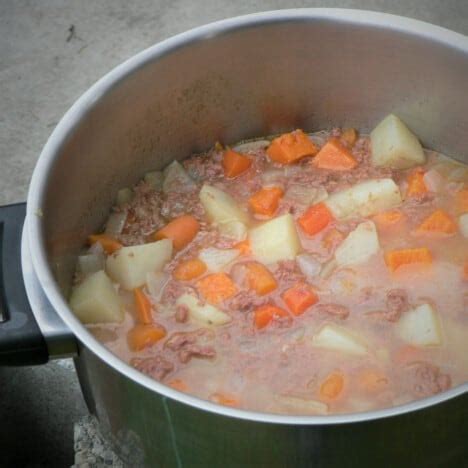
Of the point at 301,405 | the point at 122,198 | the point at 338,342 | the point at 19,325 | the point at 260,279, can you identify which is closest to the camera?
the point at 19,325

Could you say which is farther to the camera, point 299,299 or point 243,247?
point 243,247

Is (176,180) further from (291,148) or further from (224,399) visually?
(224,399)

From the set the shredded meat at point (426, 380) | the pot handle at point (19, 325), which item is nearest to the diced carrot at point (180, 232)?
the pot handle at point (19, 325)

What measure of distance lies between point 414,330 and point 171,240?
1.87 ft

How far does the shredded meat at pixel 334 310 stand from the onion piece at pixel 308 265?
0.10m

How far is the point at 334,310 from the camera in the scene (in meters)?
1.74

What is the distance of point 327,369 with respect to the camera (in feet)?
5.41

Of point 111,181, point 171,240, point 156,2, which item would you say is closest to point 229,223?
point 171,240

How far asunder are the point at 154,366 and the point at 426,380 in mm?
517

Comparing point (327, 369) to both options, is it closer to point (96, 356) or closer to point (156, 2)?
point (96, 356)

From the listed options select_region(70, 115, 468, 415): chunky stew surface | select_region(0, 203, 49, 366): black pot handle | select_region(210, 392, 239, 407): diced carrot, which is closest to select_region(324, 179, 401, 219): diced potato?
select_region(70, 115, 468, 415): chunky stew surface

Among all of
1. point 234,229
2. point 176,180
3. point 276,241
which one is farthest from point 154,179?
point 276,241

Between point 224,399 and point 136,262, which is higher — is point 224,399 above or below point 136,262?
below

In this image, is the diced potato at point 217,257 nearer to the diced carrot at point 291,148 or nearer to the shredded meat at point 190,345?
the shredded meat at point 190,345
